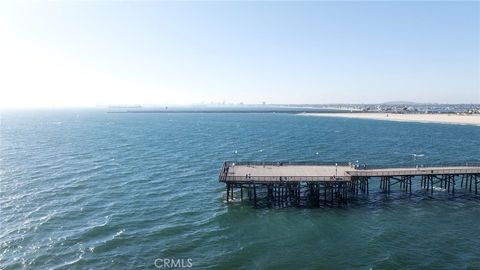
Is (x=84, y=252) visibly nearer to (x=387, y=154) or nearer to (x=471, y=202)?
(x=471, y=202)

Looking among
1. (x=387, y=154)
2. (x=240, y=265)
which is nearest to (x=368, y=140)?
(x=387, y=154)

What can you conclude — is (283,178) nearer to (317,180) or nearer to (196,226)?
(317,180)

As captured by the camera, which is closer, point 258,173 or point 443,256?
point 443,256

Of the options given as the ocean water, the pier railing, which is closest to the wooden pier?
the pier railing
